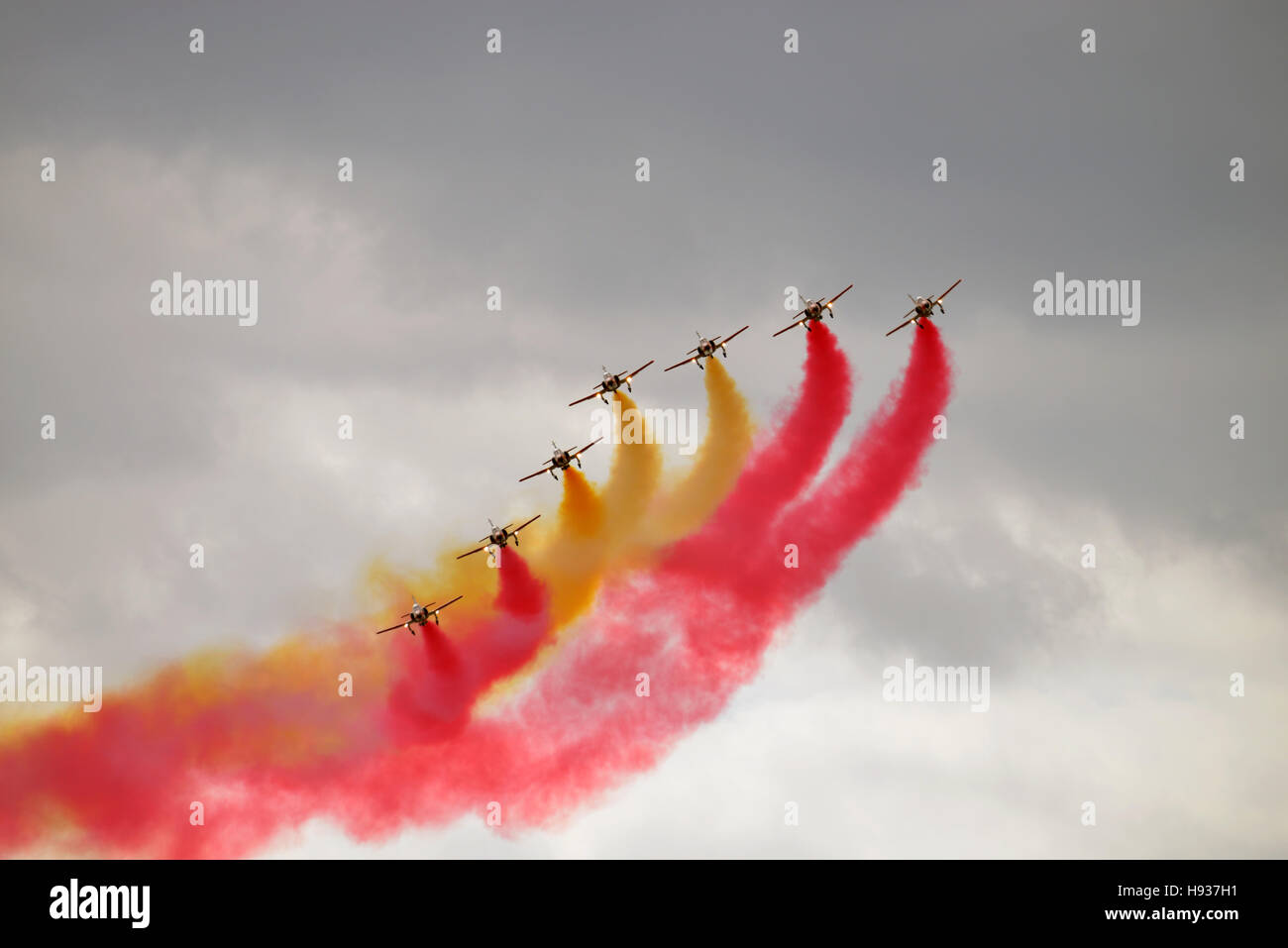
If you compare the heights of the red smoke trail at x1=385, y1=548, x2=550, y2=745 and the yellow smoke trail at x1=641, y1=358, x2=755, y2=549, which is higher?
the yellow smoke trail at x1=641, y1=358, x2=755, y2=549

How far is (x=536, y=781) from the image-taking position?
127 metres

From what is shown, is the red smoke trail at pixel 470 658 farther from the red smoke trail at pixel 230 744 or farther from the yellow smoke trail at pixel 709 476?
the yellow smoke trail at pixel 709 476

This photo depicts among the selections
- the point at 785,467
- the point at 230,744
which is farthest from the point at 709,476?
the point at 230,744

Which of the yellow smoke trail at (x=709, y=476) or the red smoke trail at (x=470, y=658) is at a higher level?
the yellow smoke trail at (x=709, y=476)

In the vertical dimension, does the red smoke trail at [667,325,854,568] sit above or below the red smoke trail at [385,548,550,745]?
above

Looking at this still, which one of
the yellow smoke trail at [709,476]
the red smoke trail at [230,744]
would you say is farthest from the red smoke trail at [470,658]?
the yellow smoke trail at [709,476]

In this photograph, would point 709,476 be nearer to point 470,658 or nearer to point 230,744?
point 470,658

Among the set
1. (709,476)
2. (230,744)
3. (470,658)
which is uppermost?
(709,476)

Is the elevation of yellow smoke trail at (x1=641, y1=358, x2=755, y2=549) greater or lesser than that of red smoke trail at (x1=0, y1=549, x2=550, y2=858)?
greater

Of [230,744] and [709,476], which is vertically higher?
[709,476]

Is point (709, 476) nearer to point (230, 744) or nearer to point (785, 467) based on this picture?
point (785, 467)

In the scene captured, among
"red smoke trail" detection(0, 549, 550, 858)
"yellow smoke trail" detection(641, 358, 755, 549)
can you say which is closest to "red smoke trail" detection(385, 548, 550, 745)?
"red smoke trail" detection(0, 549, 550, 858)

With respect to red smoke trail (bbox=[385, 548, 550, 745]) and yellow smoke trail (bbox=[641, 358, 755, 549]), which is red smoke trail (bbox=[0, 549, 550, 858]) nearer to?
red smoke trail (bbox=[385, 548, 550, 745])
